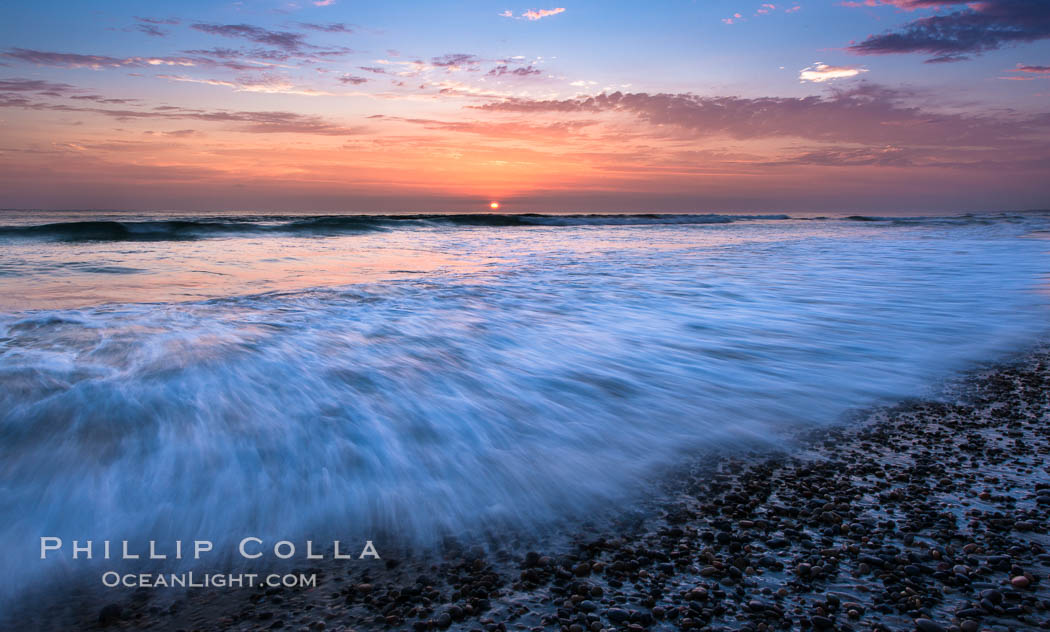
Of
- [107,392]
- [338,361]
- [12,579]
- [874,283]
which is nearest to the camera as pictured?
[12,579]

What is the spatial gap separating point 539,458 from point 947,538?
1799 mm

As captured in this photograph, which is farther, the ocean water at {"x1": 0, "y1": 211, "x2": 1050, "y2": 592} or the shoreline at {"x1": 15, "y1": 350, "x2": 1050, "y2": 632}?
the ocean water at {"x1": 0, "y1": 211, "x2": 1050, "y2": 592}

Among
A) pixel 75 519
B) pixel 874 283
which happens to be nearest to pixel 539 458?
pixel 75 519

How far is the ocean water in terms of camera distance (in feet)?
8.52

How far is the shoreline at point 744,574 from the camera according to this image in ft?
5.79

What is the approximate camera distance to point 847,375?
4.47 meters

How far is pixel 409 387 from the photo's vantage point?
417cm

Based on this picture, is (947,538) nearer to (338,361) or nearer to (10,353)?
(338,361)

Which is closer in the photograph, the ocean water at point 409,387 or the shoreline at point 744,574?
the shoreline at point 744,574

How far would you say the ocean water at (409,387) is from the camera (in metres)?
2.60

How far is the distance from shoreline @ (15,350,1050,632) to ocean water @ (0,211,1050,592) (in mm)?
325

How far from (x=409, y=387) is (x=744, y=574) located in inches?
109

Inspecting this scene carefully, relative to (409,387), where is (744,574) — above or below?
below

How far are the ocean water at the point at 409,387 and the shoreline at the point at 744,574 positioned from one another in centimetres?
33
